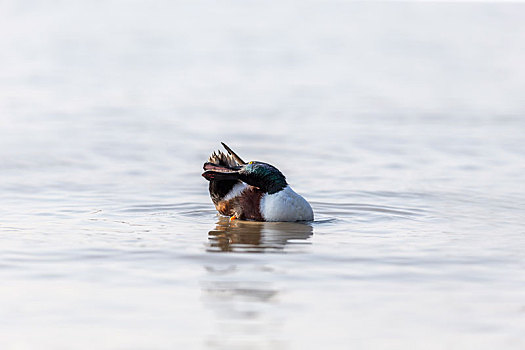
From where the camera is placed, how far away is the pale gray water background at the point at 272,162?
550 centimetres

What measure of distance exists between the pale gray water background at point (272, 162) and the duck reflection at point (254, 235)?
0.13 feet

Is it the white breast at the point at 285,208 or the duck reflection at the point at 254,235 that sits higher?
the white breast at the point at 285,208

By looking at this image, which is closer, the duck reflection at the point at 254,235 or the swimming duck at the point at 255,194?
the duck reflection at the point at 254,235

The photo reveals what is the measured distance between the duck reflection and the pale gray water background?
4 cm

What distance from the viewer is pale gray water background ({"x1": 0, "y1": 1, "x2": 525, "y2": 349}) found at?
5.50 m

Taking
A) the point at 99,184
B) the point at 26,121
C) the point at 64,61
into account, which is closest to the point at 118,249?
the point at 99,184

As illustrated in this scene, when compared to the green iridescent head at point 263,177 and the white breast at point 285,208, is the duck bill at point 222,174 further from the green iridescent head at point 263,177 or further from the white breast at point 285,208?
the white breast at point 285,208

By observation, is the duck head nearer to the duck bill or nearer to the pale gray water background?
the duck bill

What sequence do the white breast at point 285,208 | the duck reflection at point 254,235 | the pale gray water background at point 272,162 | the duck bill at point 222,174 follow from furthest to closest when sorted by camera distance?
the duck bill at point 222,174 < the white breast at point 285,208 < the duck reflection at point 254,235 < the pale gray water background at point 272,162

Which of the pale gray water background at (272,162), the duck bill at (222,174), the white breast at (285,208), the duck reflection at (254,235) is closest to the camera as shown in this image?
the pale gray water background at (272,162)

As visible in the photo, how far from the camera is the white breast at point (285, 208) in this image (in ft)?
28.7

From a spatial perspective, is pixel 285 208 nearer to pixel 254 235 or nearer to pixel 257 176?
pixel 257 176

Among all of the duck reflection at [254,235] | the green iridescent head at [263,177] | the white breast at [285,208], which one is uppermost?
the green iridescent head at [263,177]

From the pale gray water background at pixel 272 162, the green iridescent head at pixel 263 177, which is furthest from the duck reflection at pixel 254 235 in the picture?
the green iridescent head at pixel 263 177
